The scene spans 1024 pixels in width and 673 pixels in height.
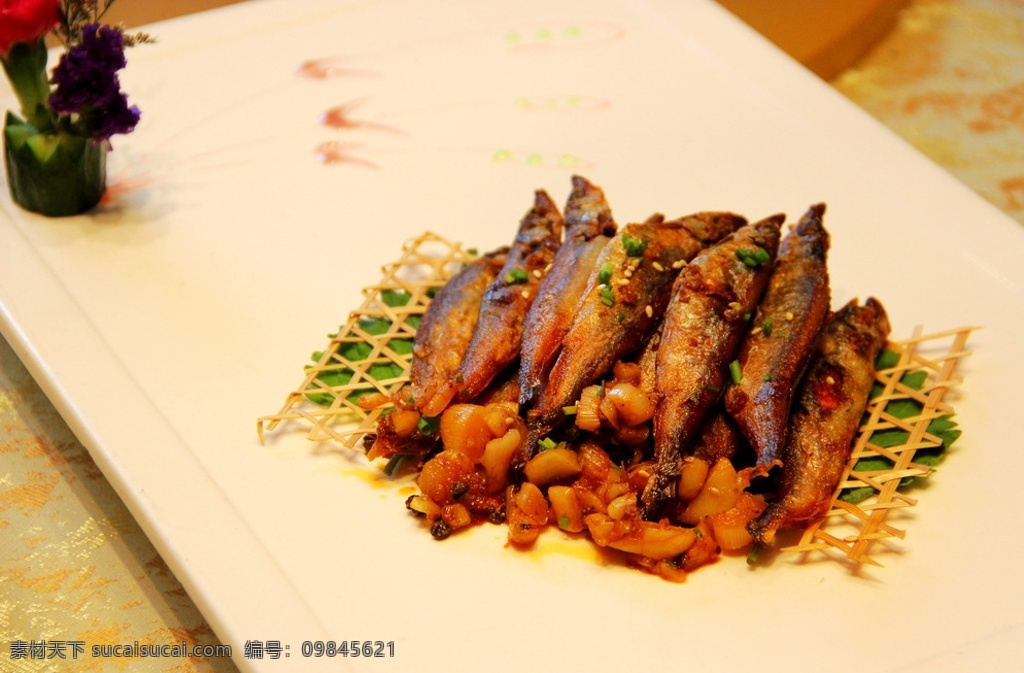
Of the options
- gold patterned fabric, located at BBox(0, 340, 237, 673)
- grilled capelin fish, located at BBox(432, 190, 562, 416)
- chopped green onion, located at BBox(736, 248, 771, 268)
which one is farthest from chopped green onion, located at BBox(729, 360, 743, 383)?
gold patterned fabric, located at BBox(0, 340, 237, 673)

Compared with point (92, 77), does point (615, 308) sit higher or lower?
lower

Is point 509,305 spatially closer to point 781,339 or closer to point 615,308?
point 615,308

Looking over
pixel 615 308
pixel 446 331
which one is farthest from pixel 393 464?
pixel 615 308

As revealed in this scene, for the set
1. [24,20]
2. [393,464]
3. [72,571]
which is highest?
[24,20]

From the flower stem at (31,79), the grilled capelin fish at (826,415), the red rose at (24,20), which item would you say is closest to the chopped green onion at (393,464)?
the grilled capelin fish at (826,415)

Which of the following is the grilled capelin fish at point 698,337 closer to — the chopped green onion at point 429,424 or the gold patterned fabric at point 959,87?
the chopped green onion at point 429,424

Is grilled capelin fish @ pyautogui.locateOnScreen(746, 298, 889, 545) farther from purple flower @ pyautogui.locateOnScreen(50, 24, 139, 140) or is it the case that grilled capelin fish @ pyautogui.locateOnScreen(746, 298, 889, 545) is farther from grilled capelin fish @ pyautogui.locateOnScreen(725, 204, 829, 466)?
purple flower @ pyautogui.locateOnScreen(50, 24, 139, 140)

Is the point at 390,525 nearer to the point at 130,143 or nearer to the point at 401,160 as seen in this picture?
the point at 401,160
